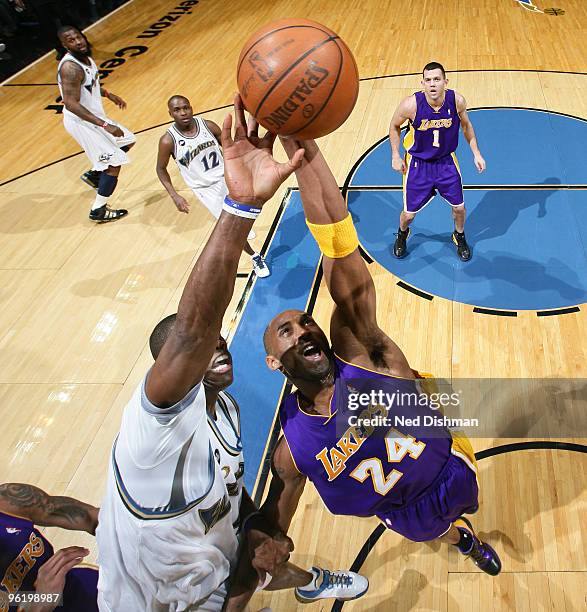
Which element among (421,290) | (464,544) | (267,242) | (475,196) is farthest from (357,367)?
(475,196)

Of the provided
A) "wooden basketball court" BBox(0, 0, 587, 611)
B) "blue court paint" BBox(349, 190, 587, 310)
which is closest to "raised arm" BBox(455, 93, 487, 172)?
"blue court paint" BBox(349, 190, 587, 310)

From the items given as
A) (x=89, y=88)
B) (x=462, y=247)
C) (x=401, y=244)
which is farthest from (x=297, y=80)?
(x=89, y=88)

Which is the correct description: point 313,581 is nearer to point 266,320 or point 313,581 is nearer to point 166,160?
point 266,320

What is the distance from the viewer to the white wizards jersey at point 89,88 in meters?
6.29

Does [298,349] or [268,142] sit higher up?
[268,142]

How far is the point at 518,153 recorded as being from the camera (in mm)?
6770

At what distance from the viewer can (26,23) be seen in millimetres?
13039

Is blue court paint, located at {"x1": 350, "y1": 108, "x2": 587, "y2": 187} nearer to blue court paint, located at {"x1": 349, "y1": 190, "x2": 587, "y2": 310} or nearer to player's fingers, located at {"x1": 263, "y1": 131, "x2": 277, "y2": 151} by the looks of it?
blue court paint, located at {"x1": 349, "y1": 190, "x2": 587, "y2": 310}

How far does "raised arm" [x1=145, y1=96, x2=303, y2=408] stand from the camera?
1.57 meters

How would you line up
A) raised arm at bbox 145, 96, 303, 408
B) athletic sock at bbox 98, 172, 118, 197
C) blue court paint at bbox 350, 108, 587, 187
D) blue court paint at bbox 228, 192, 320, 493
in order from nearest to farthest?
raised arm at bbox 145, 96, 303, 408, blue court paint at bbox 228, 192, 320, 493, blue court paint at bbox 350, 108, 587, 187, athletic sock at bbox 98, 172, 118, 197

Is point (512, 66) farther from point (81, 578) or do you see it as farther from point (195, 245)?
point (81, 578)

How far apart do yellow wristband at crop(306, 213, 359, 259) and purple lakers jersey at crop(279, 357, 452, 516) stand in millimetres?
486

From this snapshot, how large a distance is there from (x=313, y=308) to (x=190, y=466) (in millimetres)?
3202

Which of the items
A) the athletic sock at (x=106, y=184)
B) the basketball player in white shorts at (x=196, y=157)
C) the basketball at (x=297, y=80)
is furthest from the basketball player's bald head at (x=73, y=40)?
the basketball at (x=297, y=80)
